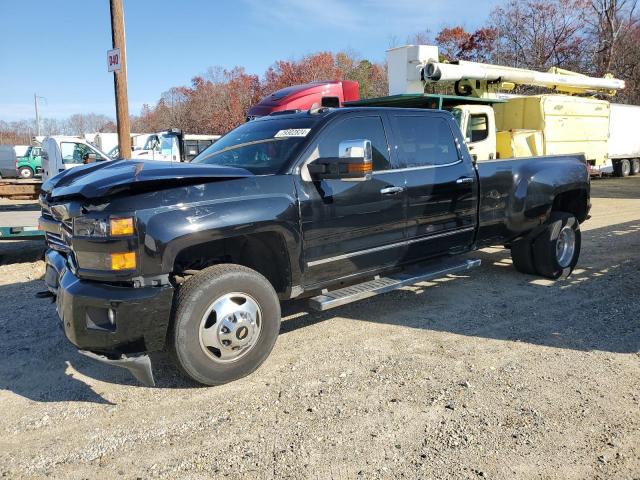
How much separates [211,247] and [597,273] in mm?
4994

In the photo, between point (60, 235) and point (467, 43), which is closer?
point (60, 235)

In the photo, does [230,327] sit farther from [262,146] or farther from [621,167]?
[621,167]

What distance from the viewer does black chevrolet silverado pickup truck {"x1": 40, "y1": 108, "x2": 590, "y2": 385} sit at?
3.21 metres

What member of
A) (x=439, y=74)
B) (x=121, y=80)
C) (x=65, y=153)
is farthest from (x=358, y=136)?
(x=65, y=153)

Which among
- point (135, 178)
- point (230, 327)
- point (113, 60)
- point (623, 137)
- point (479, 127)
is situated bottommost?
point (230, 327)

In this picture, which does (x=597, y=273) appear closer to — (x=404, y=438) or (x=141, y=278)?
(x=404, y=438)

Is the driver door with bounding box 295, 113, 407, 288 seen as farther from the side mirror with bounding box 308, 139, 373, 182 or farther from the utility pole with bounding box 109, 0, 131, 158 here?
the utility pole with bounding box 109, 0, 131, 158

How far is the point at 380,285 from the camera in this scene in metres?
4.42

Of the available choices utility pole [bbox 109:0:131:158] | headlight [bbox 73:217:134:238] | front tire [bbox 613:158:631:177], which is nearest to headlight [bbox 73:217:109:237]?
headlight [bbox 73:217:134:238]

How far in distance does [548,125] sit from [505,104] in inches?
53.0

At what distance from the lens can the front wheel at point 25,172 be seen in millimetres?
32438

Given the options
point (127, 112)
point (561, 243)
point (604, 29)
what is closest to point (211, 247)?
point (561, 243)

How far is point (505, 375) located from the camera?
146 inches

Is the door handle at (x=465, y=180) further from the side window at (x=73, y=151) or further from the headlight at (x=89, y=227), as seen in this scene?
the side window at (x=73, y=151)
